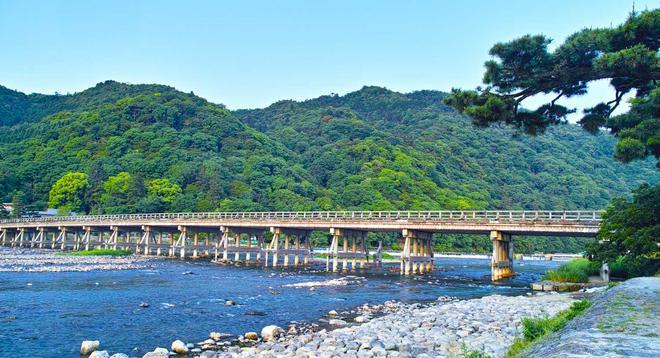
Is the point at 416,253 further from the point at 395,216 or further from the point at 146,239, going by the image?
the point at 146,239

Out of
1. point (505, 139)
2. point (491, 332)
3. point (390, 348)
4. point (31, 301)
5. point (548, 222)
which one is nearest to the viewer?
point (390, 348)

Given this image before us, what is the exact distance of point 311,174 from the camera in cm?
12206

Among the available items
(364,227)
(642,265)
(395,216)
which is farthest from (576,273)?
(364,227)

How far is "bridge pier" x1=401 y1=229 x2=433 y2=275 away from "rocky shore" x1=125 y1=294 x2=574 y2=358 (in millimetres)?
21372

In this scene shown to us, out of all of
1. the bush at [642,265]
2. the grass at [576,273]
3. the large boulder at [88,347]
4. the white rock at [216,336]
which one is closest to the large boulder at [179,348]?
the white rock at [216,336]

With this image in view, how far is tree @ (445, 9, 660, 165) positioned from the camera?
64.6 feet

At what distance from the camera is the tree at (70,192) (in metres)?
104

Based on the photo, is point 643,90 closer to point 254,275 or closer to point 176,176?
point 254,275

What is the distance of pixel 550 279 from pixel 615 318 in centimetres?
2416

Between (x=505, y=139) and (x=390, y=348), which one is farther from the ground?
(x=505, y=139)

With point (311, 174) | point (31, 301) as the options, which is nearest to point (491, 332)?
point (31, 301)

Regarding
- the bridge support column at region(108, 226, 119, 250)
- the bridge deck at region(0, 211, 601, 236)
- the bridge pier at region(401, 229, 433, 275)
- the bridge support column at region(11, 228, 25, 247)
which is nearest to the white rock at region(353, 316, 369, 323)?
the bridge deck at region(0, 211, 601, 236)

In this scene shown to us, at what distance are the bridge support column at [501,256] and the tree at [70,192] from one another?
8776cm

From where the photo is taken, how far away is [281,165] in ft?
Result: 381
